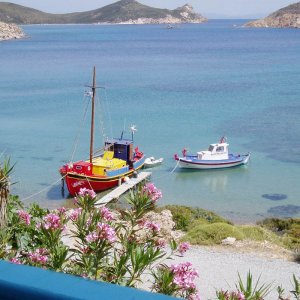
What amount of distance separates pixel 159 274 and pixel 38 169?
26399 mm

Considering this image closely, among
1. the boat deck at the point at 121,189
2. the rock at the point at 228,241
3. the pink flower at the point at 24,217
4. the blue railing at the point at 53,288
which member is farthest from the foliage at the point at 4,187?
the boat deck at the point at 121,189

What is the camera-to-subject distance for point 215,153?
30984 mm

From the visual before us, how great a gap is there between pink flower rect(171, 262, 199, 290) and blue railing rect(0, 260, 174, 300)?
1.66 m

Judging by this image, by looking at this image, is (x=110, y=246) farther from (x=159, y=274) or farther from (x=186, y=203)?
(x=186, y=203)

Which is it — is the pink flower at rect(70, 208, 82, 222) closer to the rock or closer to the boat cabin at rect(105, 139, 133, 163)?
the rock

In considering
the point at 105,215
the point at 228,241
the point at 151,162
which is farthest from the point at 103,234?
the point at 151,162

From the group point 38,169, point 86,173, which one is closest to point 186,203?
point 86,173

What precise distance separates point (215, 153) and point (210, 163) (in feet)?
2.32

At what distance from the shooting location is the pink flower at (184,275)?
141 inches

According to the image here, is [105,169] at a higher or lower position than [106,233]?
lower

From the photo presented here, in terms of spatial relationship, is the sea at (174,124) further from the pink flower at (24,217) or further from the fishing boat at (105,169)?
the fishing boat at (105,169)

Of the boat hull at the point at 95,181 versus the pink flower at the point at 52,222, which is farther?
the boat hull at the point at 95,181

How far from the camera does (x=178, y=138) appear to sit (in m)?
37.9

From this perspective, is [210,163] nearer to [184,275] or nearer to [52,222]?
[52,222]
